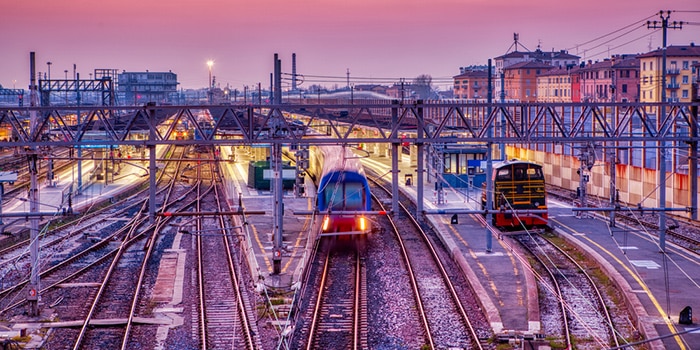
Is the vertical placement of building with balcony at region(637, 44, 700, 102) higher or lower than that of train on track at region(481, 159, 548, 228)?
higher

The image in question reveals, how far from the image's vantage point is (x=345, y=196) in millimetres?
25328

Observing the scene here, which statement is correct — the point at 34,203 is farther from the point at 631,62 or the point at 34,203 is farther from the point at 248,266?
the point at 631,62

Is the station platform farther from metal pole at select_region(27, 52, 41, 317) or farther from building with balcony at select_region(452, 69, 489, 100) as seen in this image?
building with balcony at select_region(452, 69, 489, 100)

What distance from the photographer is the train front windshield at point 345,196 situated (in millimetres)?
25234

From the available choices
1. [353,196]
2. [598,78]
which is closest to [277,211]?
[353,196]

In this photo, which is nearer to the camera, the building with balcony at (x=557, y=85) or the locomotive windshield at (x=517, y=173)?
the locomotive windshield at (x=517, y=173)

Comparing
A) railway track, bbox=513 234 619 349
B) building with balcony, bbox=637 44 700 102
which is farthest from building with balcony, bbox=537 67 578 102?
railway track, bbox=513 234 619 349

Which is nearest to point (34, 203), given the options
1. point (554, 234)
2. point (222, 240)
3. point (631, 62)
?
point (222, 240)

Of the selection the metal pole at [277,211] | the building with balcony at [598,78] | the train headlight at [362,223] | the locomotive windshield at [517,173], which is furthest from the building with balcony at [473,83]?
the metal pole at [277,211]

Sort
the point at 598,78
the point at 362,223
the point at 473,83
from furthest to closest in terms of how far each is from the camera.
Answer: the point at 473,83
the point at 598,78
the point at 362,223

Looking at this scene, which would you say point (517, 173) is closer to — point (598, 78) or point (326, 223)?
point (326, 223)

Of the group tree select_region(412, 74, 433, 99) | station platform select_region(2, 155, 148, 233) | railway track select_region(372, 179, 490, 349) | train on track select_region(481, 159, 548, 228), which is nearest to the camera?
railway track select_region(372, 179, 490, 349)

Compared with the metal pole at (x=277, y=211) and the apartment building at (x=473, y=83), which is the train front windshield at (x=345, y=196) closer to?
the metal pole at (x=277, y=211)

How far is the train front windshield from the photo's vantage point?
2523 cm
